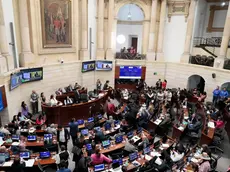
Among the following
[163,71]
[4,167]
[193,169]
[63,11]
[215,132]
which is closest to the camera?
[4,167]

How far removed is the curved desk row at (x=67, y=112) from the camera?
9.80 m

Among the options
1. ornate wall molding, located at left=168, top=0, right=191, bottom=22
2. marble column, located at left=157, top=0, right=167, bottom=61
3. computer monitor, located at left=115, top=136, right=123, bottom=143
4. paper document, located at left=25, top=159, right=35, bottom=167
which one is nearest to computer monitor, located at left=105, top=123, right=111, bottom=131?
computer monitor, located at left=115, top=136, right=123, bottom=143

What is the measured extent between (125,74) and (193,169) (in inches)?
431

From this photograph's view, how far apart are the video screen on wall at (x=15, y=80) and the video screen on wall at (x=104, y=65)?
6.32m

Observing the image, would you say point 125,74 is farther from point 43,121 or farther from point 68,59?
point 43,121

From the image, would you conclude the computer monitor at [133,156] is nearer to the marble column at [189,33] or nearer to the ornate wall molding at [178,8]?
the marble column at [189,33]

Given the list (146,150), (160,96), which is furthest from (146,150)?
(160,96)

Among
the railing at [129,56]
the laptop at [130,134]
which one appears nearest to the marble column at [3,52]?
the laptop at [130,134]

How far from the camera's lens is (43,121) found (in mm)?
9359

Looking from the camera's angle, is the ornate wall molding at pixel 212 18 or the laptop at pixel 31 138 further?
the ornate wall molding at pixel 212 18

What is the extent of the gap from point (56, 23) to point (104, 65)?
4719 mm

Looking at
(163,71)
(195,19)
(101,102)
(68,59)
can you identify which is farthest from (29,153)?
(195,19)

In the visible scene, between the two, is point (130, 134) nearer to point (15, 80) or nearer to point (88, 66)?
point (15, 80)

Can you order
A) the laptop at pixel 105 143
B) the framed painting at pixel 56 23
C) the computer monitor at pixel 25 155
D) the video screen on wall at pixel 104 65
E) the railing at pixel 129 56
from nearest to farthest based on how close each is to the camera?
the computer monitor at pixel 25 155, the laptop at pixel 105 143, the framed painting at pixel 56 23, the video screen on wall at pixel 104 65, the railing at pixel 129 56
